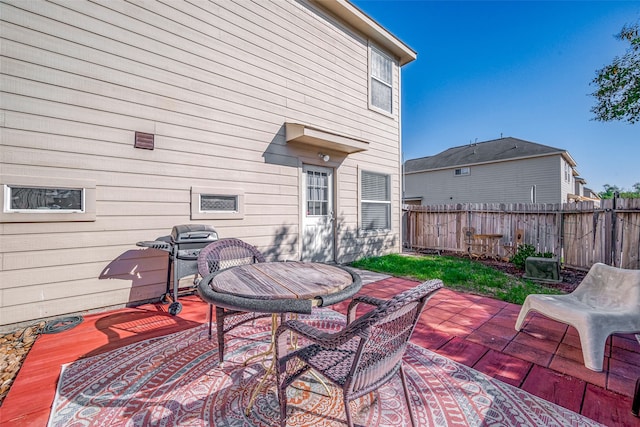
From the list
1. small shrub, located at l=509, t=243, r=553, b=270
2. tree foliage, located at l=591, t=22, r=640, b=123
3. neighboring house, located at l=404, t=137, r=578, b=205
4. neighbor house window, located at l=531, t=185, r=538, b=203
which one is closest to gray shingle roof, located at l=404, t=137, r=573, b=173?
neighboring house, located at l=404, t=137, r=578, b=205

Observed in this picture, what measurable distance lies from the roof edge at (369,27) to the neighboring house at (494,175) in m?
11.2

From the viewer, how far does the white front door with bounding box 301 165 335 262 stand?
211 inches

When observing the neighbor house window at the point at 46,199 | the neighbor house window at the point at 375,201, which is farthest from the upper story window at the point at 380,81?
the neighbor house window at the point at 46,199

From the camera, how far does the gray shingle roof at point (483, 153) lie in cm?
1438

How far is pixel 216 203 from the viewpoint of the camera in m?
4.11

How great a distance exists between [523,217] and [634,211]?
8.22ft

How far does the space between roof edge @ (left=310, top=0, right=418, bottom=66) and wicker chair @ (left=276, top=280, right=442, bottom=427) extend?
6308 mm

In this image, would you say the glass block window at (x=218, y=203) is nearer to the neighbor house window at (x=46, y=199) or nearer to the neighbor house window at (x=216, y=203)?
the neighbor house window at (x=216, y=203)

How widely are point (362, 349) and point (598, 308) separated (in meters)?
2.63

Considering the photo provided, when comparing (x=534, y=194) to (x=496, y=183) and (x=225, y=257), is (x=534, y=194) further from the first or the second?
(x=225, y=257)

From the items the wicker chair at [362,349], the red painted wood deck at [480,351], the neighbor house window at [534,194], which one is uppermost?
the neighbor house window at [534,194]

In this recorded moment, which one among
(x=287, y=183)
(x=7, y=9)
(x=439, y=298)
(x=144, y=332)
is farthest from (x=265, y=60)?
(x=439, y=298)

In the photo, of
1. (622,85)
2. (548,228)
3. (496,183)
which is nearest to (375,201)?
(548,228)

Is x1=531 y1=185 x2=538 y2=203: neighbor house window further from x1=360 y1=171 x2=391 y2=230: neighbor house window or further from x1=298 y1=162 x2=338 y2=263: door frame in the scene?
x1=298 y1=162 x2=338 y2=263: door frame
